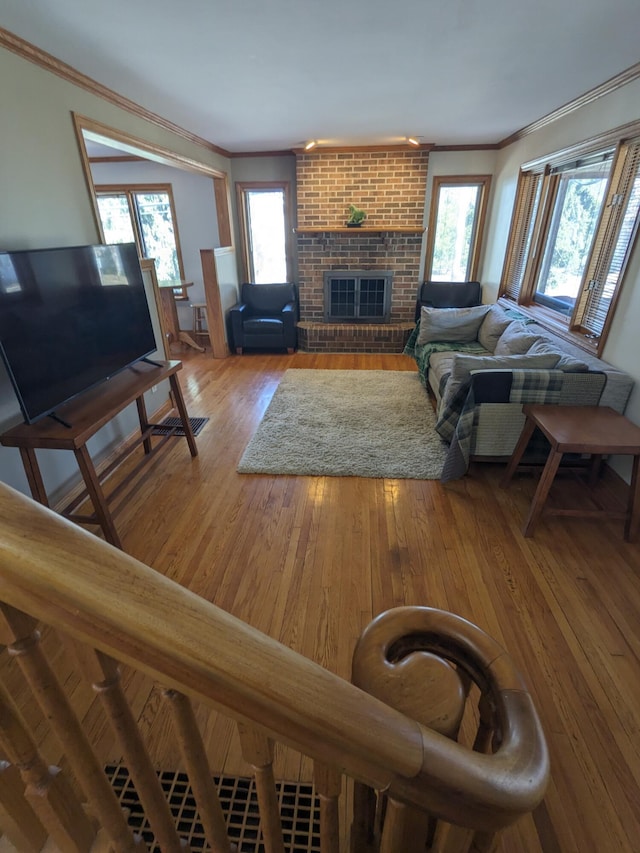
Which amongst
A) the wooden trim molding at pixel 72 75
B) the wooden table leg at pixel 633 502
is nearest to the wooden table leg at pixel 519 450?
the wooden table leg at pixel 633 502

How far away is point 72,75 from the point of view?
2375 millimetres

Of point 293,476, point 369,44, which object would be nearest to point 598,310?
point 369,44

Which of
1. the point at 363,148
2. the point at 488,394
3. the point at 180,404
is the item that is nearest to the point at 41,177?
the point at 180,404

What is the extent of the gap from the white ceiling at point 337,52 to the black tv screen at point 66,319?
968 millimetres

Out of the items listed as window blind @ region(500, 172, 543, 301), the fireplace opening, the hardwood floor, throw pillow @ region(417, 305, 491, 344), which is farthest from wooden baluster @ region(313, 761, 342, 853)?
the fireplace opening

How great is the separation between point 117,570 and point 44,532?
3.0 inches

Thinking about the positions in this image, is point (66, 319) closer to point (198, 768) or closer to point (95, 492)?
point (95, 492)

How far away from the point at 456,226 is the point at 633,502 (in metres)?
4.61

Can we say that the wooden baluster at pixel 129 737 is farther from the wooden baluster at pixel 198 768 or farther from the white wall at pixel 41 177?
the white wall at pixel 41 177

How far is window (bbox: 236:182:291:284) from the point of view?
18.4 ft

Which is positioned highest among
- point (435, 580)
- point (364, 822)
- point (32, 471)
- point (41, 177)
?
point (41, 177)

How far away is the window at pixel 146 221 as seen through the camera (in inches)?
224

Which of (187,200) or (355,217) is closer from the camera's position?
(355,217)

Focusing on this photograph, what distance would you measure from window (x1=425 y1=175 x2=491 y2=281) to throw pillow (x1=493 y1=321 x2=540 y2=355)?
95.0 inches
